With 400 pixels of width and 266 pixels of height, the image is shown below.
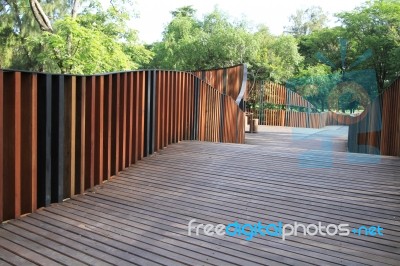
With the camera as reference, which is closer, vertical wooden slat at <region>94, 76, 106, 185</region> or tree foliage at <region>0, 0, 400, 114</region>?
vertical wooden slat at <region>94, 76, 106, 185</region>

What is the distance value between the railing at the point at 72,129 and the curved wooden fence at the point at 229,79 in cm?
681

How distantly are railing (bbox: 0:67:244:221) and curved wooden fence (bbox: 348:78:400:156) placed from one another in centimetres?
372

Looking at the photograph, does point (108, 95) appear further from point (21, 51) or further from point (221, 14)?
point (221, 14)

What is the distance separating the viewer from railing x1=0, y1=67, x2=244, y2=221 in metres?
3.75

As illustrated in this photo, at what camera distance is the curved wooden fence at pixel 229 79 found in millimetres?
14156

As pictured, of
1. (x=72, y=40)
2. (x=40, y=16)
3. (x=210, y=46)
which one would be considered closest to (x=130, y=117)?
(x=72, y=40)

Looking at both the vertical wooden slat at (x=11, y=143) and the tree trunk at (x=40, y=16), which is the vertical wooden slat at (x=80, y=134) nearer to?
the vertical wooden slat at (x=11, y=143)

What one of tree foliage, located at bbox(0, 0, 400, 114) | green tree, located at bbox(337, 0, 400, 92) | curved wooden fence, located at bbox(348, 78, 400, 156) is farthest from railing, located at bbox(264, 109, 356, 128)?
curved wooden fence, located at bbox(348, 78, 400, 156)

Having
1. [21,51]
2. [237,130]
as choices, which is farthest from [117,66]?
[21,51]

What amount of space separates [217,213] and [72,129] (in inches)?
72.4

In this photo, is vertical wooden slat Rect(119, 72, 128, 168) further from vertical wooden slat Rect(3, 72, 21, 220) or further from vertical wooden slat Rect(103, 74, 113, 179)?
vertical wooden slat Rect(3, 72, 21, 220)

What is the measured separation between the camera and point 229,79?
1493 cm

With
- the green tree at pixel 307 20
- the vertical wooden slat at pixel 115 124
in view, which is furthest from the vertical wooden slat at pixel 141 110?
the green tree at pixel 307 20

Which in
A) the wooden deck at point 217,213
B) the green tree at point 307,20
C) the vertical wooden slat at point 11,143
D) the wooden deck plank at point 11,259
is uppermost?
the green tree at point 307,20
